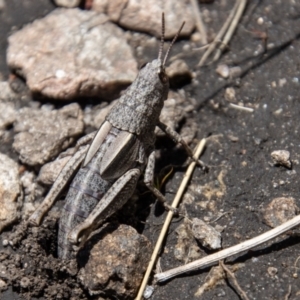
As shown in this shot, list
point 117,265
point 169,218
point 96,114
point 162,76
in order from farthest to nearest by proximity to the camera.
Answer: point 96,114 < point 162,76 < point 169,218 < point 117,265

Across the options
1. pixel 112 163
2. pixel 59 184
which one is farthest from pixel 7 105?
pixel 112 163

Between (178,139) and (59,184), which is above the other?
(59,184)

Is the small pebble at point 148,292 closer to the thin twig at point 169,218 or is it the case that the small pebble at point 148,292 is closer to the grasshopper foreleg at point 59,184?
the thin twig at point 169,218

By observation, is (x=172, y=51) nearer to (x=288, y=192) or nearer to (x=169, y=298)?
(x=288, y=192)

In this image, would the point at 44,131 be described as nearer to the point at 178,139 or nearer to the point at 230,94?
the point at 178,139

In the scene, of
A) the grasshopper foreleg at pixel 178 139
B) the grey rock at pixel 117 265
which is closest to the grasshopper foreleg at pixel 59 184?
the grey rock at pixel 117 265

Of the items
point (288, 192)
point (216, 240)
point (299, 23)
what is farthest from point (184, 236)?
point (299, 23)

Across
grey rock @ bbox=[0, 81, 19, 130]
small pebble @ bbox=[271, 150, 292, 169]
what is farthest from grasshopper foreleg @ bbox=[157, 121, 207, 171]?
grey rock @ bbox=[0, 81, 19, 130]
